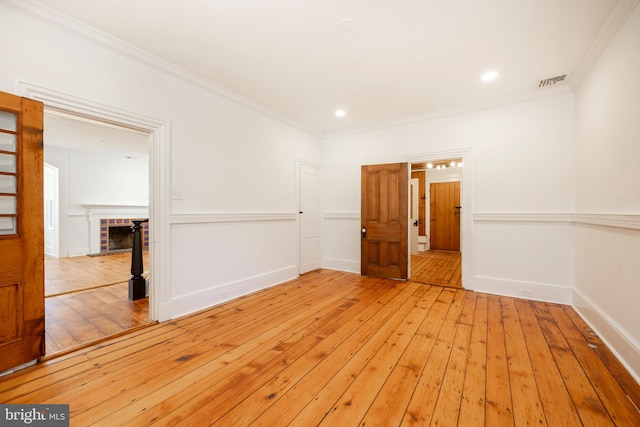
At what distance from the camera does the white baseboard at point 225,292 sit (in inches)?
118

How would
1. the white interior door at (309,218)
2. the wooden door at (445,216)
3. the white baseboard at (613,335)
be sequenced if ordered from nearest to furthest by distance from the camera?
the white baseboard at (613,335)
the white interior door at (309,218)
the wooden door at (445,216)

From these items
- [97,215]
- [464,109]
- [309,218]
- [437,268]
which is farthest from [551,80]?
[97,215]

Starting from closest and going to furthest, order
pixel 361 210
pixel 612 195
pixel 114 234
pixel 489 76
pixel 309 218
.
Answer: pixel 612 195, pixel 489 76, pixel 361 210, pixel 309 218, pixel 114 234

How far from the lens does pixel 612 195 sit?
2.35m

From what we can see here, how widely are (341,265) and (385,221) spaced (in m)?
1.31

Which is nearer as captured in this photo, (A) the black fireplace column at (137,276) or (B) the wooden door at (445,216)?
(A) the black fireplace column at (137,276)

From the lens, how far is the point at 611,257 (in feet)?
7.74

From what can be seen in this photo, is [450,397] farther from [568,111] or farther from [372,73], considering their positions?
[568,111]

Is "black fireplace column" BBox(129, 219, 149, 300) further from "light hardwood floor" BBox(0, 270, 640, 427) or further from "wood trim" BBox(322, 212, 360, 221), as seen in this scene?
"wood trim" BBox(322, 212, 360, 221)

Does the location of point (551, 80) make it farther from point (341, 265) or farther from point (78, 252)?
point (78, 252)

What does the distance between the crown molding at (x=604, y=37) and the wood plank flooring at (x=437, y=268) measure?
10.0 ft

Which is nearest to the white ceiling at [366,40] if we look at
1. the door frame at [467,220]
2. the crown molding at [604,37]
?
the crown molding at [604,37]

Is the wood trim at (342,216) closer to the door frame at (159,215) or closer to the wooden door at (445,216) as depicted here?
the door frame at (159,215)

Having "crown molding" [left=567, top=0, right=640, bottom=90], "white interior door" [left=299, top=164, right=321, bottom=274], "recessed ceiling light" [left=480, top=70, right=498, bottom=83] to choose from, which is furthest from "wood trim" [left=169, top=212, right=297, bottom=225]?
"crown molding" [left=567, top=0, right=640, bottom=90]
